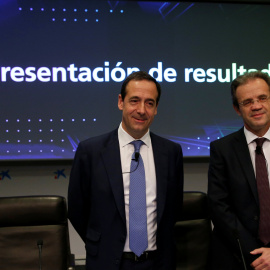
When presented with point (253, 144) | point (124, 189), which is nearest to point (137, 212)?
point (124, 189)

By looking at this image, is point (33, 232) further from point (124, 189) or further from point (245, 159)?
point (245, 159)

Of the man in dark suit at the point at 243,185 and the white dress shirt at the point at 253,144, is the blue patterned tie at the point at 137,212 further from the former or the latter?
the white dress shirt at the point at 253,144

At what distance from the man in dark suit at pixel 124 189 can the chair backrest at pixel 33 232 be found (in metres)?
0.38

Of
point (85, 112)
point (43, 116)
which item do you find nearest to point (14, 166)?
point (43, 116)

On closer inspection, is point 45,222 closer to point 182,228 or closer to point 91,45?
point 182,228

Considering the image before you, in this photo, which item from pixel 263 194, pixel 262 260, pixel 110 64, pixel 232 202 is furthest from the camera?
pixel 110 64

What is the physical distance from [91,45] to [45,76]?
0.48 metres

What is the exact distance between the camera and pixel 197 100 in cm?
338

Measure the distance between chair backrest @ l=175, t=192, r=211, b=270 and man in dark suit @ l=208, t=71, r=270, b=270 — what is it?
13.7 inches

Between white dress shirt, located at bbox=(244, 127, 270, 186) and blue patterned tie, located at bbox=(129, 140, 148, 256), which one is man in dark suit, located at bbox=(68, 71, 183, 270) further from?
white dress shirt, located at bbox=(244, 127, 270, 186)

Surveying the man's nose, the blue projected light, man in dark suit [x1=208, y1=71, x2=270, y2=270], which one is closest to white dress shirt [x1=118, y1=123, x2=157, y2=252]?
the man's nose

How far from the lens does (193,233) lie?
7.82 ft

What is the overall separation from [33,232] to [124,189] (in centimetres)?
84

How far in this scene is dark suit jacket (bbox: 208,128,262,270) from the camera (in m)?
1.87
